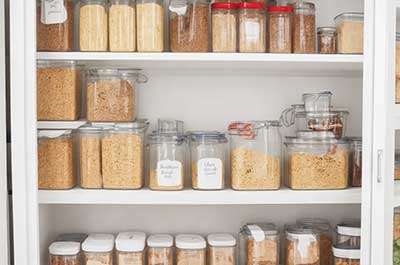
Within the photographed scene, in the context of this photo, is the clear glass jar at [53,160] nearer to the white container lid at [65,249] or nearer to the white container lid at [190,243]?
the white container lid at [65,249]

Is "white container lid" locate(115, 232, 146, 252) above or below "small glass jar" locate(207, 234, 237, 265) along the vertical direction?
above

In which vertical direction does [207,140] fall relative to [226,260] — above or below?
above

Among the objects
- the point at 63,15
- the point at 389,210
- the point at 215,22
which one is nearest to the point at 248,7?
the point at 215,22

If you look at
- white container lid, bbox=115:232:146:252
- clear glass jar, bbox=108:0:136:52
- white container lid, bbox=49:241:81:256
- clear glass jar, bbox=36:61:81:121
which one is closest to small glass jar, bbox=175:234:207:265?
white container lid, bbox=115:232:146:252

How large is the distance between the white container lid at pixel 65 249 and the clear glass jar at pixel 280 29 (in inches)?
34.6

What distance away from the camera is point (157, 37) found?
1.82 m

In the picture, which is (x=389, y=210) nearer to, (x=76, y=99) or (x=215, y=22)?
(x=215, y=22)

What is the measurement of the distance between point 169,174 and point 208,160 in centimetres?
13

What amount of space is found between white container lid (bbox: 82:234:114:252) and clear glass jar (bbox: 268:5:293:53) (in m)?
0.80

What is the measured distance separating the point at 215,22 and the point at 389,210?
30.4 inches

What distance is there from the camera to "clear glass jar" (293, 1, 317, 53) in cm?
188

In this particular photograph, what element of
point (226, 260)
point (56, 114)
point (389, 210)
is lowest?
Answer: point (226, 260)

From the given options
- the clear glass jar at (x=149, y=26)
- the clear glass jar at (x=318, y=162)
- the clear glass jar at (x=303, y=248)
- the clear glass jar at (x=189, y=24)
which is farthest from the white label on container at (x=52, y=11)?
the clear glass jar at (x=303, y=248)

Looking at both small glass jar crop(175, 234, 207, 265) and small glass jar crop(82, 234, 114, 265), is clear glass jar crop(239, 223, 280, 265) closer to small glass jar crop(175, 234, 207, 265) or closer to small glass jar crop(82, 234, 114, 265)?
small glass jar crop(175, 234, 207, 265)
